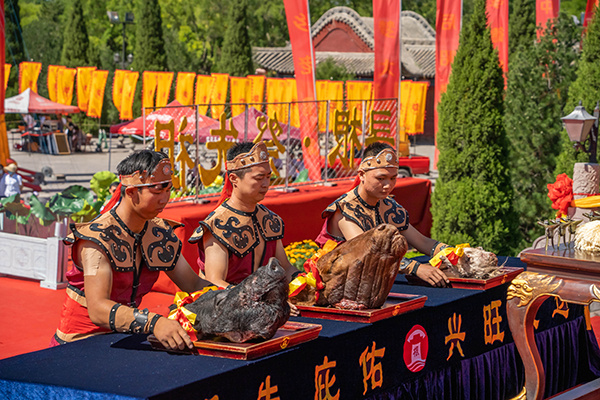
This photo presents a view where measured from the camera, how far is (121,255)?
2.63m

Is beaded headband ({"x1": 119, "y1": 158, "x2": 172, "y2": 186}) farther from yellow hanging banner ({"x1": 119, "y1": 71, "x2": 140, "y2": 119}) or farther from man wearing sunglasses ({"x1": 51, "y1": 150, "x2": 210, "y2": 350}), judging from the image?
yellow hanging banner ({"x1": 119, "y1": 71, "x2": 140, "y2": 119})

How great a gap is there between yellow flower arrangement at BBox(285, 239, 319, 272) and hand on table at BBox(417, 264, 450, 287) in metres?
2.98

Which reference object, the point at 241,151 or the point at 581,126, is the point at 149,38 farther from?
the point at 241,151

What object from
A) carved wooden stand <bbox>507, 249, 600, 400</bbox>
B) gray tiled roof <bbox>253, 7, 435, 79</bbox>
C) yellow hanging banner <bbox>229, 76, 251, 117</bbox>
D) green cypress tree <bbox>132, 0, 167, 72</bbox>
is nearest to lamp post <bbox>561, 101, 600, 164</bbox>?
carved wooden stand <bbox>507, 249, 600, 400</bbox>

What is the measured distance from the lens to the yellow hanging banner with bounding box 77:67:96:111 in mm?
20812

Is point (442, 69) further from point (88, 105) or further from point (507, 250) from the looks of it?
point (88, 105)

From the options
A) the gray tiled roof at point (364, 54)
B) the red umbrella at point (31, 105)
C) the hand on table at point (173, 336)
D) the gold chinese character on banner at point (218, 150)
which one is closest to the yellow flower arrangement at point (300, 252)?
the gold chinese character on banner at point (218, 150)

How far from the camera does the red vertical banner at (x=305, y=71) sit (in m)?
8.41

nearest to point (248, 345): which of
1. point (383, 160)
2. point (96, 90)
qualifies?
point (383, 160)

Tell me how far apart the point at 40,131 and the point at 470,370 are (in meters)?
22.1

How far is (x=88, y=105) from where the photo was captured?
21078 millimetres

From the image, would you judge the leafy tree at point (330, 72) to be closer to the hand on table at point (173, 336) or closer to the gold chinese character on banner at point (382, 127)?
the gold chinese character on banner at point (382, 127)

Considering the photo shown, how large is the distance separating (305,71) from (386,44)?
120 centimetres

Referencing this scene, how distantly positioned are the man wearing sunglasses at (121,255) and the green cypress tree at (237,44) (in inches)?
870
